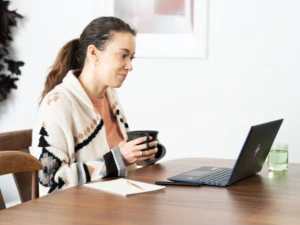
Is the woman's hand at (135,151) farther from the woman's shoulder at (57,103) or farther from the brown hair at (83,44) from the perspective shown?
the brown hair at (83,44)

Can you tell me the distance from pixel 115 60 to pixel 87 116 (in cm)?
25

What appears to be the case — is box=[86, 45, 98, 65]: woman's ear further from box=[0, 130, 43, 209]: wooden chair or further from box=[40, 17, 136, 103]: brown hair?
box=[0, 130, 43, 209]: wooden chair

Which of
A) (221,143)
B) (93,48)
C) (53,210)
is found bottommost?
(221,143)

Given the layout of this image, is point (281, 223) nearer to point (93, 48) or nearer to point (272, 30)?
point (93, 48)

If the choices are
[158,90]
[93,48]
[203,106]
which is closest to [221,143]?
[203,106]

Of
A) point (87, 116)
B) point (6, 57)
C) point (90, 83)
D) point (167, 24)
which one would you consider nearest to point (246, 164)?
point (87, 116)

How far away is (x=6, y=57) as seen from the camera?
3961mm

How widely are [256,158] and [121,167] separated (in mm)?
441

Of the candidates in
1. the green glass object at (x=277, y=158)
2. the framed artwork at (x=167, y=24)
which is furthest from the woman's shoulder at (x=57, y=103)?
the framed artwork at (x=167, y=24)

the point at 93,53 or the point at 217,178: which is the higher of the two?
the point at 93,53

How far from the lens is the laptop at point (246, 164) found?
1864 millimetres

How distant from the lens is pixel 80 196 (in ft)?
5.49

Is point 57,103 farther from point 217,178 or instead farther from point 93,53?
point 217,178

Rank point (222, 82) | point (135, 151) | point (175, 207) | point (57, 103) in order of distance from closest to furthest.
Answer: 1. point (175, 207)
2. point (135, 151)
3. point (57, 103)
4. point (222, 82)
